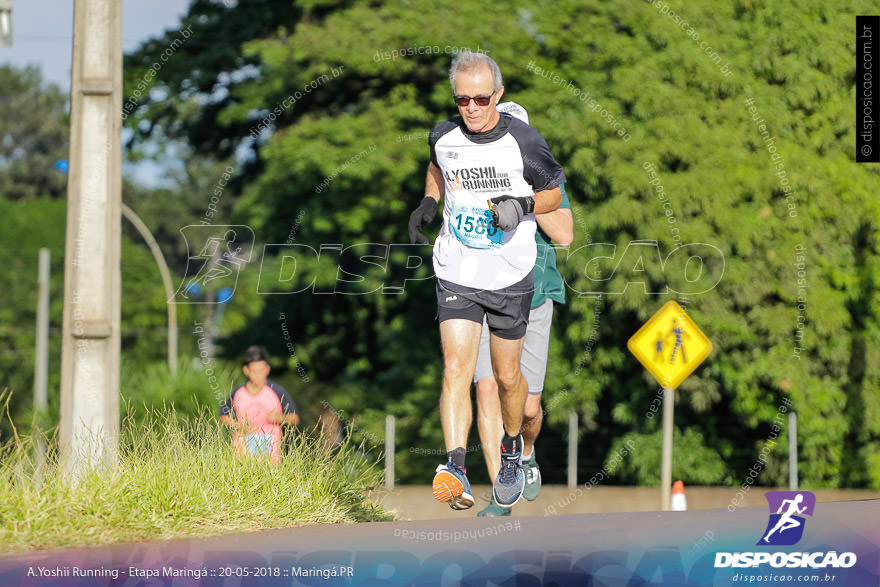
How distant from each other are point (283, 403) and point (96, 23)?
313 cm

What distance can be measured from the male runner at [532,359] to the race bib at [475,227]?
0.31 meters

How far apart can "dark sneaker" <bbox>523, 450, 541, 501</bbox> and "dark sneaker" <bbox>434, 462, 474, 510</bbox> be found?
1.21m

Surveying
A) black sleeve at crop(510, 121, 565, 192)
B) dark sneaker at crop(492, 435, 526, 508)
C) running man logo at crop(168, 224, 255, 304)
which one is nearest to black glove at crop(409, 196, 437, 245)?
black sleeve at crop(510, 121, 565, 192)

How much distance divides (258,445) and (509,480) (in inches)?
52.8

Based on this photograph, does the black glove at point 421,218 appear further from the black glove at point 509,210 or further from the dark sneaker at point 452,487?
the dark sneaker at point 452,487

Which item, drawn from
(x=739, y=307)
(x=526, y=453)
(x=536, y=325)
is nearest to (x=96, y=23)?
(x=536, y=325)

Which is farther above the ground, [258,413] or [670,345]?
[670,345]

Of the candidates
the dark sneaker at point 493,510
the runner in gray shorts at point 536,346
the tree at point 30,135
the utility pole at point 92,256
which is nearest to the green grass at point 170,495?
the utility pole at point 92,256

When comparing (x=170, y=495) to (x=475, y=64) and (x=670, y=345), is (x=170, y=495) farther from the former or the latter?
(x=670, y=345)

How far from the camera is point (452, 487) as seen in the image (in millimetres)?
5438

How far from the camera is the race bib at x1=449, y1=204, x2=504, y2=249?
564 centimetres

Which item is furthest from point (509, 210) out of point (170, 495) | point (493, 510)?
point (170, 495)

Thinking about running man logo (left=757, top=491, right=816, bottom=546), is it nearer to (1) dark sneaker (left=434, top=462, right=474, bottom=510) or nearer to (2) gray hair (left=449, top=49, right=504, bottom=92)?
(1) dark sneaker (left=434, top=462, right=474, bottom=510)

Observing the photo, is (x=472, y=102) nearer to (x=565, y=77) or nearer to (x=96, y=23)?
(x=96, y=23)
